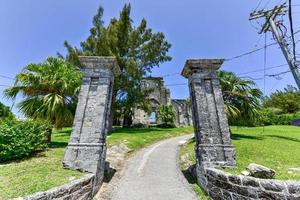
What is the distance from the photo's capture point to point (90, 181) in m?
5.48

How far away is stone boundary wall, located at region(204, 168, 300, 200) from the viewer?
3801mm

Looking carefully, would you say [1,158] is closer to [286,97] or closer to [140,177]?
[140,177]

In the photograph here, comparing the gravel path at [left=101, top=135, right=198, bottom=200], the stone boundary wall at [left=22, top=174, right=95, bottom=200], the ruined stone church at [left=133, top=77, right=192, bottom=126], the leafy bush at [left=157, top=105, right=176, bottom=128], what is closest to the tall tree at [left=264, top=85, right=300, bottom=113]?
the ruined stone church at [left=133, top=77, right=192, bottom=126]

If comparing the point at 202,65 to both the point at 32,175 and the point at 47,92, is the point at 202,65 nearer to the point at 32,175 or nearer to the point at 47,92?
the point at 32,175

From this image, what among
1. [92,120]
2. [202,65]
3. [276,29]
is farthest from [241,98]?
[92,120]

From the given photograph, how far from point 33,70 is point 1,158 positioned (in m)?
4.24

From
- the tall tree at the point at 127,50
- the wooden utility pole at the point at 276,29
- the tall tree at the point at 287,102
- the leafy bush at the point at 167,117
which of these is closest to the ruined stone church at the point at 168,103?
the leafy bush at the point at 167,117

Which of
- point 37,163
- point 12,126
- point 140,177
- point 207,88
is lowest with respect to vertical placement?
point 140,177

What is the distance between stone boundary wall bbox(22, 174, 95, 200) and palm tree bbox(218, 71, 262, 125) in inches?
382

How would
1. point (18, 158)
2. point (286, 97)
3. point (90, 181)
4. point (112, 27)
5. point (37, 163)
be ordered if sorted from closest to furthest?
1. point (90, 181)
2. point (37, 163)
3. point (18, 158)
4. point (112, 27)
5. point (286, 97)

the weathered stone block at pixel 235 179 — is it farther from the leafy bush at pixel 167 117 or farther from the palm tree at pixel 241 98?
the leafy bush at pixel 167 117

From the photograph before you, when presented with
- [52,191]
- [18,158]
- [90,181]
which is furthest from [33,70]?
[52,191]

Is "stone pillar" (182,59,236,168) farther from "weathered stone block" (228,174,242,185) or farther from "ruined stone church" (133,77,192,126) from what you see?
"ruined stone church" (133,77,192,126)

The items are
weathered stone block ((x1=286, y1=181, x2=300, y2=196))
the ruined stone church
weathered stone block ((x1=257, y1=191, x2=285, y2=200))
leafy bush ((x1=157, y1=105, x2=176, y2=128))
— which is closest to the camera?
weathered stone block ((x1=286, y1=181, x2=300, y2=196))
